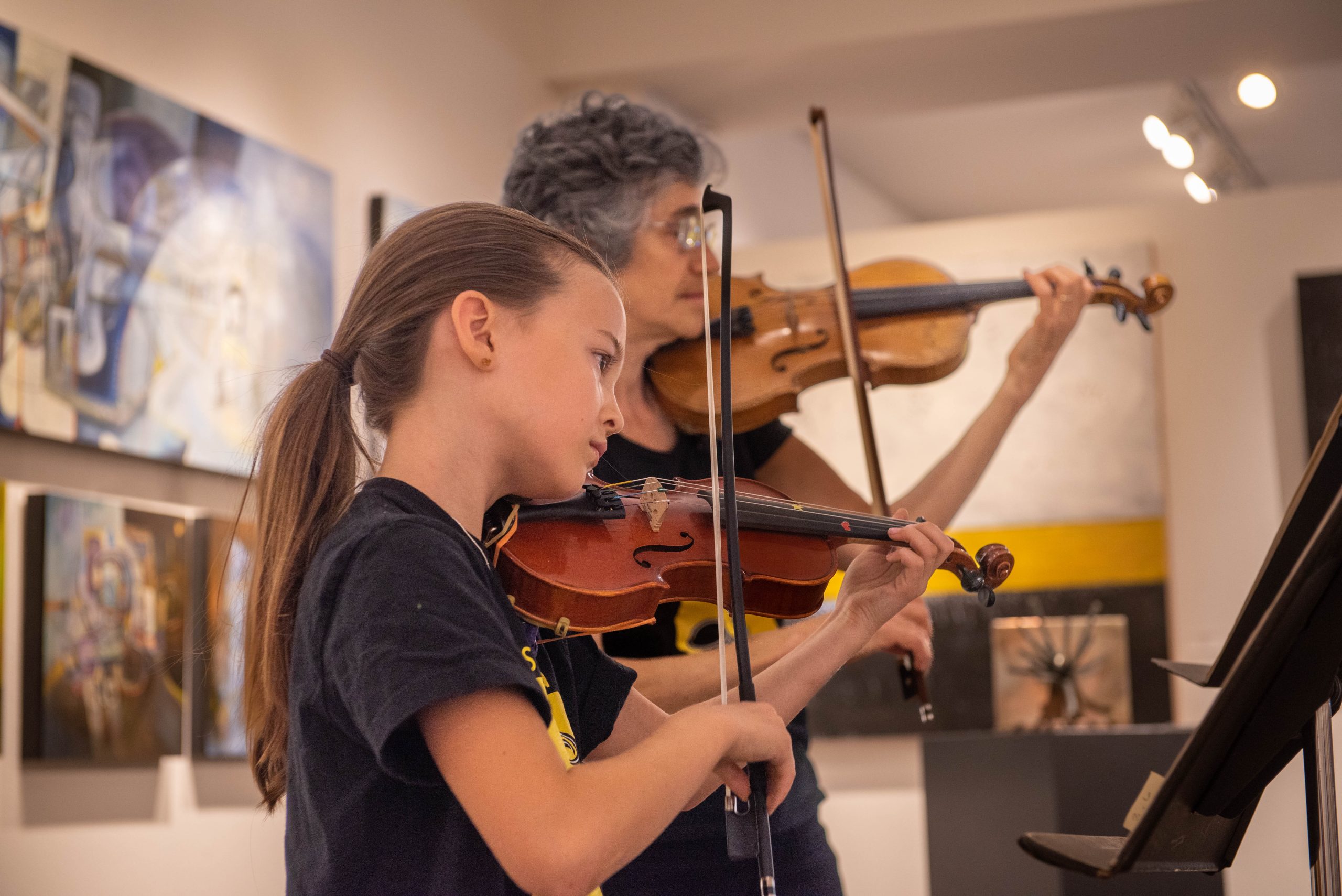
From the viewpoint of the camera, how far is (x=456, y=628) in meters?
0.92

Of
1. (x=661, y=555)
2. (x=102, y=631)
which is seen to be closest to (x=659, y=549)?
(x=661, y=555)

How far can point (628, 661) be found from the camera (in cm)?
159

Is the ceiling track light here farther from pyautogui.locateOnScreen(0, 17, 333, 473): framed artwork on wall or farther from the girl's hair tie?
the girl's hair tie

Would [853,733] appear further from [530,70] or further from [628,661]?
[628,661]

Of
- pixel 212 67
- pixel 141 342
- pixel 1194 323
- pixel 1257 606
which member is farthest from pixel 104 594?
pixel 1194 323

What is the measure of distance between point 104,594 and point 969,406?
9.15 feet

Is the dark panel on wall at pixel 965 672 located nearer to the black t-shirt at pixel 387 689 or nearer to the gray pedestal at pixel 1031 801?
the gray pedestal at pixel 1031 801

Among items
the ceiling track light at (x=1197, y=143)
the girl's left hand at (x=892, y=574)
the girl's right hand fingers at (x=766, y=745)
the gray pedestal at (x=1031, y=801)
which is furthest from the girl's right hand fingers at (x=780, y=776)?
the ceiling track light at (x=1197, y=143)

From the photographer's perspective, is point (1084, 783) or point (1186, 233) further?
point (1186, 233)

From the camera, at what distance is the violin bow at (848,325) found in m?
1.87

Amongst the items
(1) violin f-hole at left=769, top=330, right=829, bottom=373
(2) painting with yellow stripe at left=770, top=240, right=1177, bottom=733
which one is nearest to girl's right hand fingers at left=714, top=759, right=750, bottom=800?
(1) violin f-hole at left=769, top=330, right=829, bottom=373

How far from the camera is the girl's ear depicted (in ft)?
3.58

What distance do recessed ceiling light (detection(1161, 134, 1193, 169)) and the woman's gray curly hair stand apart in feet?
12.7

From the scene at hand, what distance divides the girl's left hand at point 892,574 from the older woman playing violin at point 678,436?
0.16 meters
